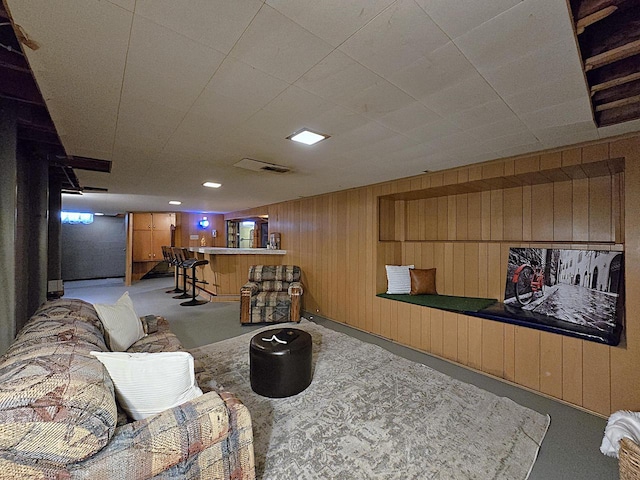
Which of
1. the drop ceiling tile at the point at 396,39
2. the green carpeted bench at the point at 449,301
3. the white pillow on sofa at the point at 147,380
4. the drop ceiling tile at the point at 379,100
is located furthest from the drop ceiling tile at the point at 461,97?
the green carpeted bench at the point at 449,301

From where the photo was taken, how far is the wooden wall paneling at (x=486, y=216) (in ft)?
12.1

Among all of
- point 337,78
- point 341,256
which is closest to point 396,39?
point 337,78

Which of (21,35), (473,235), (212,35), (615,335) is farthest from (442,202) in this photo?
(21,35)

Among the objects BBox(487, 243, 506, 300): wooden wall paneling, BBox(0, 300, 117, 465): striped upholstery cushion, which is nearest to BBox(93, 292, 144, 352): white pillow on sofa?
BBox(0, 300, 117, 465): striped upholstery cushion

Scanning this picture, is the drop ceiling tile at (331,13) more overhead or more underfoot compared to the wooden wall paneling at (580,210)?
more overhead

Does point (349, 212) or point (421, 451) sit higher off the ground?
point (349, 212)

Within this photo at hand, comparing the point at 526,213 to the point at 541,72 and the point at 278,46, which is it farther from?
the point at 278,46

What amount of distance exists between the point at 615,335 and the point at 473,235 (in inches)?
70.6

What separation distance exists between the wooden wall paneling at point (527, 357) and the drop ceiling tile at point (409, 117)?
2.27 metres

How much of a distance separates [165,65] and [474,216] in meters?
3.89

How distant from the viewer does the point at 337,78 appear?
1.50 m

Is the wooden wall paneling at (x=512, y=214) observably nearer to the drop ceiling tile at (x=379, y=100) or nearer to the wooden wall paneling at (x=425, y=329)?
the wooden wall paneling at (x=425, y=329)

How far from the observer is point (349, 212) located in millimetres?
4715

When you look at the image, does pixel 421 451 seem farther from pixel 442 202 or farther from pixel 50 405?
pixel 442 202
